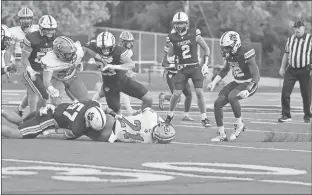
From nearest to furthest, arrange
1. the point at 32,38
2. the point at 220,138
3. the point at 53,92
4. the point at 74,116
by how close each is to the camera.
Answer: the point at 74,116 → the point at 220,138 → the point at 53,92 → the point at 32,38

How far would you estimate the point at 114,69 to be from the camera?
52.1 ft

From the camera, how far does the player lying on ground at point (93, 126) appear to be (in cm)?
1344

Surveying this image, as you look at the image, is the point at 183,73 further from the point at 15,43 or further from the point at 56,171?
the point at 56,171

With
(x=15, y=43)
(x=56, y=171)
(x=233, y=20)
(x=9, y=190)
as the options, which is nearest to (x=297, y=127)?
(x=15, y=43)

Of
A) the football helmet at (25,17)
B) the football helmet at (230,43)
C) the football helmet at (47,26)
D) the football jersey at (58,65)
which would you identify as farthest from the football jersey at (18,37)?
the football helmet at (230,43)

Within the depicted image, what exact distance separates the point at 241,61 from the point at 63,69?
277 cm

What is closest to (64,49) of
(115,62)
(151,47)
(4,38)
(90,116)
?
(4,38)

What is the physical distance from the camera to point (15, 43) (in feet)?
59.4

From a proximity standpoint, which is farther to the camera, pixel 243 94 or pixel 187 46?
pixel 187 46

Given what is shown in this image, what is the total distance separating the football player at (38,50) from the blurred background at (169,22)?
22.8m

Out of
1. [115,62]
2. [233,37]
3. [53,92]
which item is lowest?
[53,92]

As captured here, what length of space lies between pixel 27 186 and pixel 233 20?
4085 cm

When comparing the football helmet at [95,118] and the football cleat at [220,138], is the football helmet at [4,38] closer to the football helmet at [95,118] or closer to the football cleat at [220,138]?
the football helmet at [95,118]

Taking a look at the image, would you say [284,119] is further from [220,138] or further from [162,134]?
[162,134]
